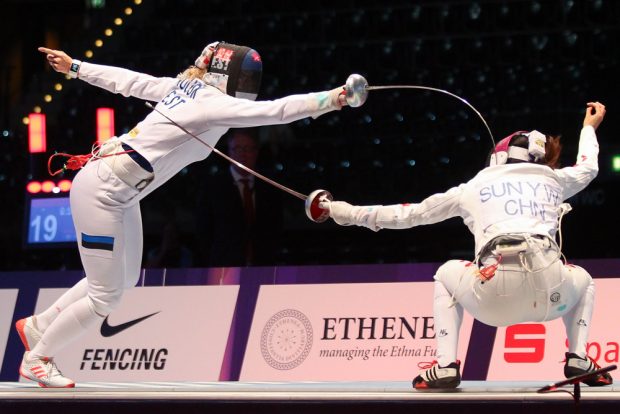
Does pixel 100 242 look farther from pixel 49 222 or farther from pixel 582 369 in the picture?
pixel 49 222

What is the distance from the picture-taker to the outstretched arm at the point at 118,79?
463 centimetres

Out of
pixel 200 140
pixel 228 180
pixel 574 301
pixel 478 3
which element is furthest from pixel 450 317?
pixel 478 3

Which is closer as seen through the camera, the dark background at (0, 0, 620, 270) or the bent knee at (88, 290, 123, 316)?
the bent knee at (88, 290, 123, 316)

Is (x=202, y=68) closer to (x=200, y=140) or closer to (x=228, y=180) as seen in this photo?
(x=200, y=140)

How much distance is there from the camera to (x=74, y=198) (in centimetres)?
450

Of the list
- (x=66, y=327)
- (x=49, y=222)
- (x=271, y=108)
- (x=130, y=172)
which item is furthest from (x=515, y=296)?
(x=49, y=222)

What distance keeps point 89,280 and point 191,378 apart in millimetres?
1636

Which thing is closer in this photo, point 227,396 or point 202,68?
point 227,396

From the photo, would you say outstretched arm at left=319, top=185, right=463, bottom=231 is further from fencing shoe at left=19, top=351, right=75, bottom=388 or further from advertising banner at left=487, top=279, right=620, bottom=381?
advertising banner at left=487, top=279, right=620, bottom=381

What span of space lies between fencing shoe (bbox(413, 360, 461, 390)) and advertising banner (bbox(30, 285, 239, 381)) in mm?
2218

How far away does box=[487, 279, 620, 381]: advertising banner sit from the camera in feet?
17.8

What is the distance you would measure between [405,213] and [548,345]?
6.00ft

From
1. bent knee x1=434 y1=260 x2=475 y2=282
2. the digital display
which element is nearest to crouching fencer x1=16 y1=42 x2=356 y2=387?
bent knee x1=434 y1=260 x2=475 y2=282

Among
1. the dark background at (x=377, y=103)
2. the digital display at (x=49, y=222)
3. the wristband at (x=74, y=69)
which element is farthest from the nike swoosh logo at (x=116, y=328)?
the wristband at (x=74, y=69)
